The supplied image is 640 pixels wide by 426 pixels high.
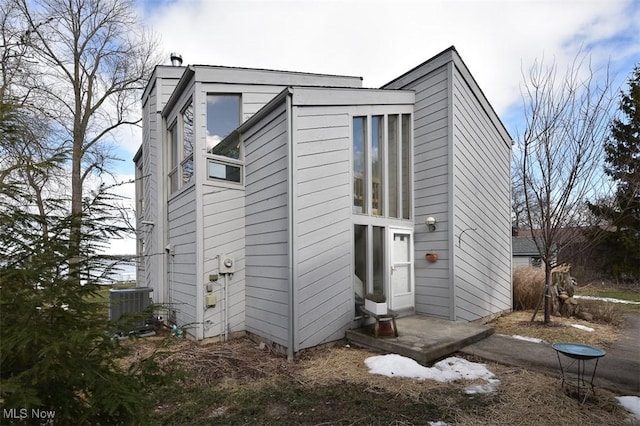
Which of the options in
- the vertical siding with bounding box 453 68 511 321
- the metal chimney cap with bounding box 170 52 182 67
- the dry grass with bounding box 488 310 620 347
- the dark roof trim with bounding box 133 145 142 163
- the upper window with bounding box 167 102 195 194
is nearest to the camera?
the dry grass with bounding box 488 310 620 347

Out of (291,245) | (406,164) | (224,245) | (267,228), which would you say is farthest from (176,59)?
(291,245)

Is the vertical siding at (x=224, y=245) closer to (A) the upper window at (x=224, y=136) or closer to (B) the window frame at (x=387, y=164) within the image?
(A) the upper window at (x=224, y=136)

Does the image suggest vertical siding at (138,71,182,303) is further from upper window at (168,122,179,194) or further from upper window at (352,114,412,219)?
upper window at (352,114,412,219)

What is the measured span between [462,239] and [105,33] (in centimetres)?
1397

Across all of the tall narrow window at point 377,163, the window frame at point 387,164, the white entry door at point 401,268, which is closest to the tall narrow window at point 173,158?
the window frame at point 387,164

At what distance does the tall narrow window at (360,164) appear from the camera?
600 centimetres

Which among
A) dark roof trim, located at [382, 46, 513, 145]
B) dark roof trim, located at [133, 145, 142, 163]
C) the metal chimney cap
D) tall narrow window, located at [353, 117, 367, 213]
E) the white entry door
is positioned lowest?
the white entry door

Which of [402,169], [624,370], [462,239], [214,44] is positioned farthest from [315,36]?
[624,370]

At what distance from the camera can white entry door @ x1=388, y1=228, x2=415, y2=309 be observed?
6.34 metres

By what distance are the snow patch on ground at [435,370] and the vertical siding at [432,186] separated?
1908 millimetres

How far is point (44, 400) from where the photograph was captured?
1.75 metres

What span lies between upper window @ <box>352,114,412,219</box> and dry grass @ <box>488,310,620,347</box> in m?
2.95

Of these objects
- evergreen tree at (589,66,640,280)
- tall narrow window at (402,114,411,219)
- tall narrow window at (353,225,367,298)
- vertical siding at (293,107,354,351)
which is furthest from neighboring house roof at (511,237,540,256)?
vertical siding at (293,107,354,351)

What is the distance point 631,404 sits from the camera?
3375 mm
